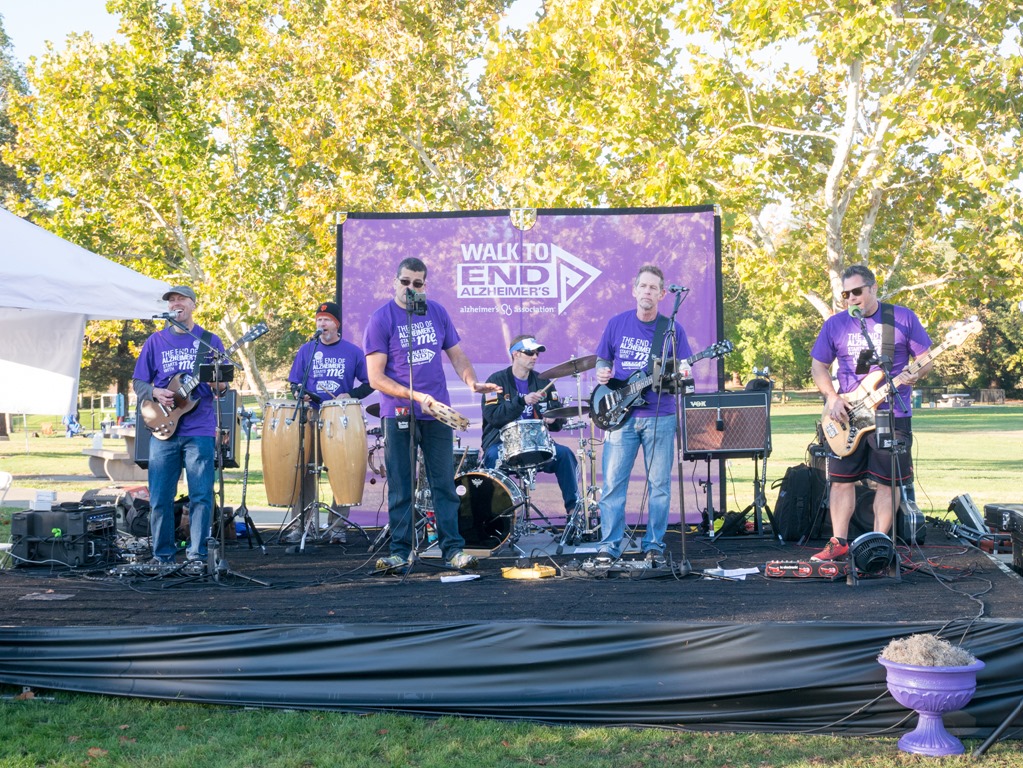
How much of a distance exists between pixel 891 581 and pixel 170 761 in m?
4.18

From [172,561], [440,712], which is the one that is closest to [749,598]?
[440,712]

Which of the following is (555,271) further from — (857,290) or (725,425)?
(857,290)

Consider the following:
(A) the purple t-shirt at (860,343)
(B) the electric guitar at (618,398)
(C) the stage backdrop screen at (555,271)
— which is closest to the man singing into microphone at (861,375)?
(A) the purple t-shirt at (860,343)

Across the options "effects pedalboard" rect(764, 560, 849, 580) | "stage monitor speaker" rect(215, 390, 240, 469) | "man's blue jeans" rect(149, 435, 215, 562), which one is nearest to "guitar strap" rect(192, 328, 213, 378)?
"man's blue jeans" rect(149, 435, 215, 562)

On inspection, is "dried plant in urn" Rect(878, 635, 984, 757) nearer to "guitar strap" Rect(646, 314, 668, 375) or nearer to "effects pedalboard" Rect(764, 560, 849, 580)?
"effects pedalboard" Rect(764, 560, 849, 580)

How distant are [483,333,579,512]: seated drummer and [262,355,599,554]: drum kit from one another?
162 mm

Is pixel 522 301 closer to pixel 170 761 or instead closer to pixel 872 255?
pixel 170 761

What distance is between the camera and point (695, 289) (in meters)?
9.49

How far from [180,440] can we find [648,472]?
10.4 ft

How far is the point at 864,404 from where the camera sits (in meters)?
6.47

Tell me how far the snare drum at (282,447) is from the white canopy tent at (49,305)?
132cm

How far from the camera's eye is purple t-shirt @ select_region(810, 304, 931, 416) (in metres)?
6.48

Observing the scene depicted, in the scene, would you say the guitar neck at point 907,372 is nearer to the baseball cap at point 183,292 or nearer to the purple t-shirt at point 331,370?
the purple t-shirt at point 331,370

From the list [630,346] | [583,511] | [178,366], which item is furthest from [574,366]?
[178,366]
